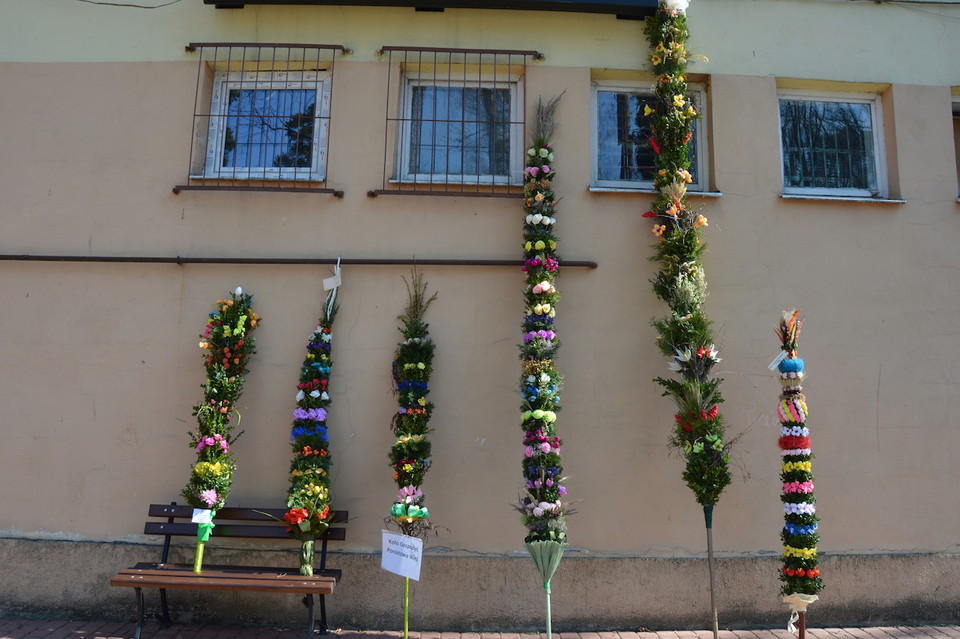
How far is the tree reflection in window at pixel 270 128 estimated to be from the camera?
600cm

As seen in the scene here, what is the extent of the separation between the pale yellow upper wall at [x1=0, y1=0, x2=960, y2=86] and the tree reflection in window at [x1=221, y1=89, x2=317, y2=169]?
494 mm

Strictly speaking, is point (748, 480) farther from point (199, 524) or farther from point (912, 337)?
point (199, 524)

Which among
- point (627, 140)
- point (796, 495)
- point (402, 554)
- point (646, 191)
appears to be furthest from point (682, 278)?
point (402, 554)

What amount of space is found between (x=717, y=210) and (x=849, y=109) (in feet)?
5.73

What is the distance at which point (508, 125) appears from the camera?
6055 millimetres

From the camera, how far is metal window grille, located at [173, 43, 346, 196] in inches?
233

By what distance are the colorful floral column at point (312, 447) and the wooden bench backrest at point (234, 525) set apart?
0.40 feet

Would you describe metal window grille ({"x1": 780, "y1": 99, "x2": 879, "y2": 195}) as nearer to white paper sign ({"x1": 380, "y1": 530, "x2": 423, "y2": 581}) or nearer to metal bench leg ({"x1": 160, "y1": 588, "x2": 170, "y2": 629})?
white paper sign ({"x1": 380, "y1": 530, "x2": 423, "y2": 581})

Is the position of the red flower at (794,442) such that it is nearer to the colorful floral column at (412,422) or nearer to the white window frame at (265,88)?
the colorful floral column at (412,422)

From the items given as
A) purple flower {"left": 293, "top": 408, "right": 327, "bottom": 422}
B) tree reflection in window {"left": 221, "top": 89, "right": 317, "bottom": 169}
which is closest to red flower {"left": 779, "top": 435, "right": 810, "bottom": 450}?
purple flower {"left": 293, "top": 408, "right": 327, "bottom": 422}

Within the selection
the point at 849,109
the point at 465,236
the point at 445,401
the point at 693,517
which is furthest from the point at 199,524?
the point at 849,109

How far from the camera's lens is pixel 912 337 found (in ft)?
18.7

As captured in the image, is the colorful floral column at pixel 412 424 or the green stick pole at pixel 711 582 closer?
the green stick pole at pixel 711 582

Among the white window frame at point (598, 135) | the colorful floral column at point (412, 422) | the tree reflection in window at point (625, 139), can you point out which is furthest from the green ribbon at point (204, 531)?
the tree reflection in window at point (625, 139)
